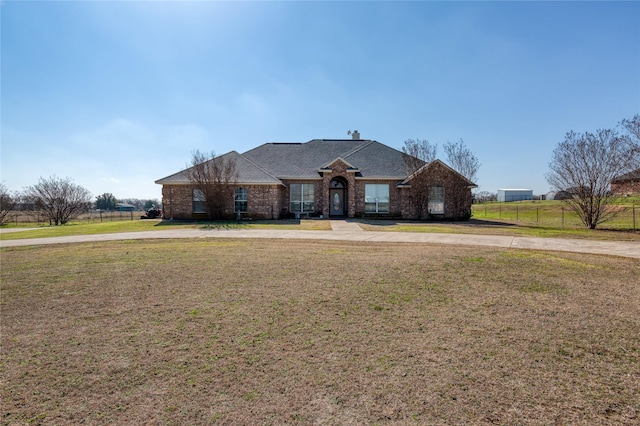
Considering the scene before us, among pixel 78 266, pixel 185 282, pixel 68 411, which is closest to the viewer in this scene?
pixel 68 411

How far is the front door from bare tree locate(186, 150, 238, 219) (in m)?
7.60

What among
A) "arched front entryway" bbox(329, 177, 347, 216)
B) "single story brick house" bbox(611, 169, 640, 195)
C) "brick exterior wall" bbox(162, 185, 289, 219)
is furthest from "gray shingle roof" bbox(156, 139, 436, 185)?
"single story brick house" bbox(611, 169, 640, 195)

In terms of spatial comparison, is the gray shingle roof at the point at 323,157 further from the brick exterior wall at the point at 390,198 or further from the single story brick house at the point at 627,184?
the single story brick house at the point at 627,184

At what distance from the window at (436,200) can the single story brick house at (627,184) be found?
9641 millimetres

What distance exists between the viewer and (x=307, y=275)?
7.18 meters

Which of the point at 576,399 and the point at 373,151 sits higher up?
the point at 373,151

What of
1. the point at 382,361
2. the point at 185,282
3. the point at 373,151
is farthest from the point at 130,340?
the point at 373,151

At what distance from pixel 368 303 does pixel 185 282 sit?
3796 millimetres

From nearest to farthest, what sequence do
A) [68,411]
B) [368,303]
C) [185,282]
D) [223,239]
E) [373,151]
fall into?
1. [68,411]
2. [368,303]
3. [185,282]
4. [223,239]
5. [373,151]

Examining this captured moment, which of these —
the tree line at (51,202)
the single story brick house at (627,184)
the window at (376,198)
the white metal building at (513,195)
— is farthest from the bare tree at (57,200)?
the white metal building at (513,195)

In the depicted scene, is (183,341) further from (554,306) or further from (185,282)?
(554,306)

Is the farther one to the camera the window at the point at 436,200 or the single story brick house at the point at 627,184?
the window at the point at 436,200

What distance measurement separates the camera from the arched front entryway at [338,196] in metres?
26.2

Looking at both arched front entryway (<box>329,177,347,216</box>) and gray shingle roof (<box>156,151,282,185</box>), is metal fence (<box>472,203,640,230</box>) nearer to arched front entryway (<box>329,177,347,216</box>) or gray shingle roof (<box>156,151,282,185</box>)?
arched front entryway (<box>329,177,347,216</box>)
